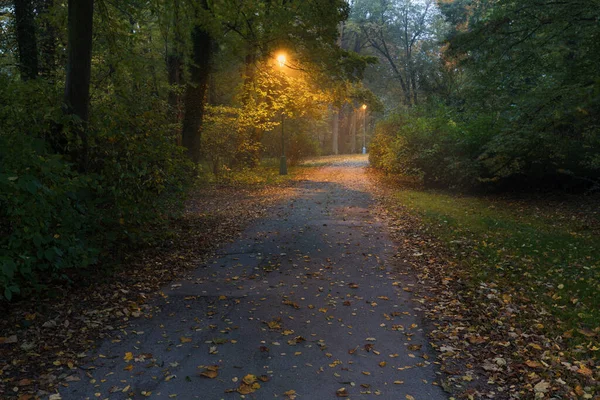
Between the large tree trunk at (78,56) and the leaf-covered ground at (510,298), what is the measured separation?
18.8 ft

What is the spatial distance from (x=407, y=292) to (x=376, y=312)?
93 cm

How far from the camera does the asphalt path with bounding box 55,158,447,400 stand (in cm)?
371

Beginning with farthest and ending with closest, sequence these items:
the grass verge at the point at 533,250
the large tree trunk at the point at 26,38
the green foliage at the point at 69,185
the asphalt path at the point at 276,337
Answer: the large tree trunk at the point at 26,38
the grass verge at the point at 533,250
the green foliage at the point at 69,185
the asphalt path at the point at 276,337

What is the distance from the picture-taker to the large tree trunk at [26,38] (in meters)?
10.3

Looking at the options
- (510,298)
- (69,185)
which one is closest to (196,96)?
(69,185)

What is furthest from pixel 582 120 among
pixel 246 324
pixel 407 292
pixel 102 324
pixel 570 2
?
pixel 102 324

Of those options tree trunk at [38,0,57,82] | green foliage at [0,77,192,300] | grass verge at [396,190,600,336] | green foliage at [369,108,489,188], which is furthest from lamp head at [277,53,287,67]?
green foliage at [0,77,192,300]

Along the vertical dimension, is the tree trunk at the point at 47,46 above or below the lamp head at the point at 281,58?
below

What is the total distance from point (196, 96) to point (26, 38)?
→ 237 inches

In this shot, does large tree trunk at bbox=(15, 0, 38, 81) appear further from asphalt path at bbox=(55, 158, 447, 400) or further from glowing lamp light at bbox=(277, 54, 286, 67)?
glowing lamp light at bbox=(277, 54, 286, 67)

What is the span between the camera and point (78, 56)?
268 inches

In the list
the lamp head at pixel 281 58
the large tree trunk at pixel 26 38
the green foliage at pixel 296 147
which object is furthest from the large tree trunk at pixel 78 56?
the green foliage at pixel 296 147

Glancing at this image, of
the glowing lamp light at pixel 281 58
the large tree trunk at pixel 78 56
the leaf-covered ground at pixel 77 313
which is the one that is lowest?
the leaf-covered ground at pixel 77 313

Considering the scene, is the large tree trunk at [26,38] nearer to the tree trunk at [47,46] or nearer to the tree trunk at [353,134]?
the tree trunk at [47,46]
